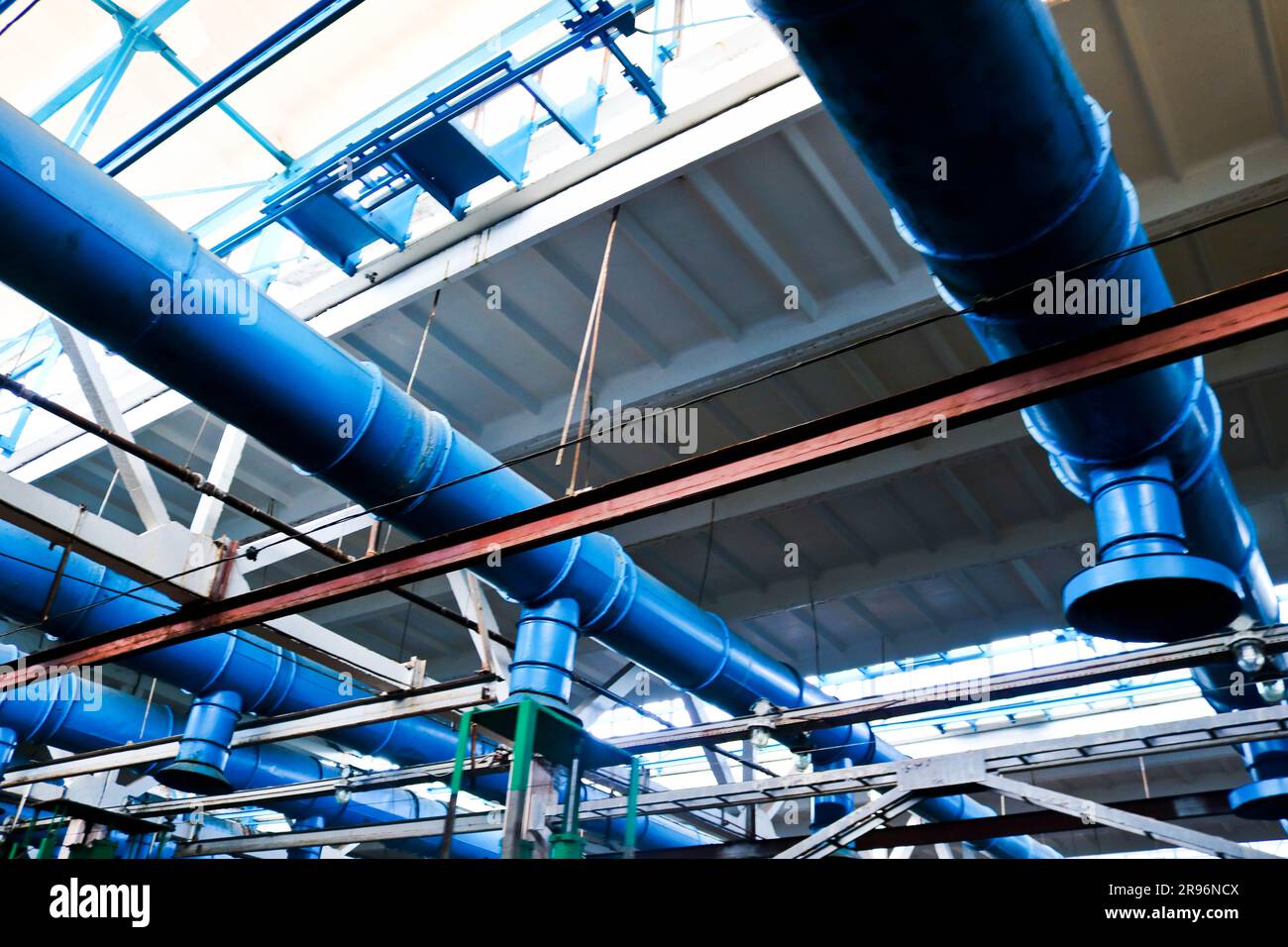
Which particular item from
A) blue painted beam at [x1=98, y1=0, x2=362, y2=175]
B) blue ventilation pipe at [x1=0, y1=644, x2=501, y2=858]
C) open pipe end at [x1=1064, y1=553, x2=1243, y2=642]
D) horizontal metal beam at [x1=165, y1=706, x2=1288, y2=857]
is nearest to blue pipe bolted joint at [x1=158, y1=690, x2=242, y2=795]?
blue ventilation pipe at [x1=0, y1=644, x2=501, y2=858]

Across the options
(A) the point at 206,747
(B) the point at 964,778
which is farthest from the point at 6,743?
(B) the point at 964,778

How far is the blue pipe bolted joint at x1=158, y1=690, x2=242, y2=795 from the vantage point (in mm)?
7379

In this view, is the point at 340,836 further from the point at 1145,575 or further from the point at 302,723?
the point at 1145,575

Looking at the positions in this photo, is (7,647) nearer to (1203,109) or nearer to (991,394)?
(991,394)

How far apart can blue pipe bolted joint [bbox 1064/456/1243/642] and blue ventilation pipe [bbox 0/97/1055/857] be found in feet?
9.56

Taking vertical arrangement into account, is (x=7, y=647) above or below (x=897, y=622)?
below

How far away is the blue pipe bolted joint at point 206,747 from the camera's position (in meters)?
7.38

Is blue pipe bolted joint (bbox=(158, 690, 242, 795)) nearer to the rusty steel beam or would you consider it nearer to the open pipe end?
the rusty steel beam

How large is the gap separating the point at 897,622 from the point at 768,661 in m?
3.69

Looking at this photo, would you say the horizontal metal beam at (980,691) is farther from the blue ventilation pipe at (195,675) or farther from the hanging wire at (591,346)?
the hanging wire at (591,346)

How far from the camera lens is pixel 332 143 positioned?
6.77 meters

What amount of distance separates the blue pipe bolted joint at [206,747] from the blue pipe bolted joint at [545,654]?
309 cm
